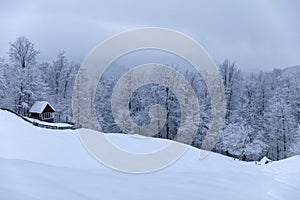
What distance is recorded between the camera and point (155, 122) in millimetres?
30188

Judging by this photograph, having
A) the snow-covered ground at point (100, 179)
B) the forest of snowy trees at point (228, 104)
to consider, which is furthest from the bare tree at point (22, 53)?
the snow-covered ground at point (100, 179)

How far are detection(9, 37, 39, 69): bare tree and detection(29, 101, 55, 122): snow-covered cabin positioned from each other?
5.86m

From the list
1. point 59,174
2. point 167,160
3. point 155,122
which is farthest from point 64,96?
point 59,174

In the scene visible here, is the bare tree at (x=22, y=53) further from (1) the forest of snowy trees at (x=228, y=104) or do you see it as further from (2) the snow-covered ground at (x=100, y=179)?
(2) the snow-covered ground at (x=100, y=179)

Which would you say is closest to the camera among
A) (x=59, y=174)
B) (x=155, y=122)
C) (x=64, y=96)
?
(x=59, y=174)

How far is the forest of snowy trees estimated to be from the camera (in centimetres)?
3000

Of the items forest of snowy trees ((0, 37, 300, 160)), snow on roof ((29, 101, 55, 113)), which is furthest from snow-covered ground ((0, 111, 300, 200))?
snow on roof ((29, 101, 55, 113))

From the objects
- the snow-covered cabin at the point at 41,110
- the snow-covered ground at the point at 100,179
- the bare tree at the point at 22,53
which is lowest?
the snow-covered ground at the point at 100,179

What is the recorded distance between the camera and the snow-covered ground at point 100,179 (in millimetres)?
5041

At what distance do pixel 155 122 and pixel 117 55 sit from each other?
21873mm

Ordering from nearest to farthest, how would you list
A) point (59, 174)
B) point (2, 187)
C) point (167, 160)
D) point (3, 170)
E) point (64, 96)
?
point (2, 187)
point (3, 170)
point (59, 174)
point (167, 160)
point (64, 96)

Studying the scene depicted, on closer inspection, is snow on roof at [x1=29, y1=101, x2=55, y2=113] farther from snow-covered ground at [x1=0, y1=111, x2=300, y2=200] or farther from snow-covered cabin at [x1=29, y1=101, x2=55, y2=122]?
snow-covered ground at [x1=0, y1=111, x2=300, y2=200]

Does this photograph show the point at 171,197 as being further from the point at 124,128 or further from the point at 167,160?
the point at 124,128

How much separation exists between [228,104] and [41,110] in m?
20.7
